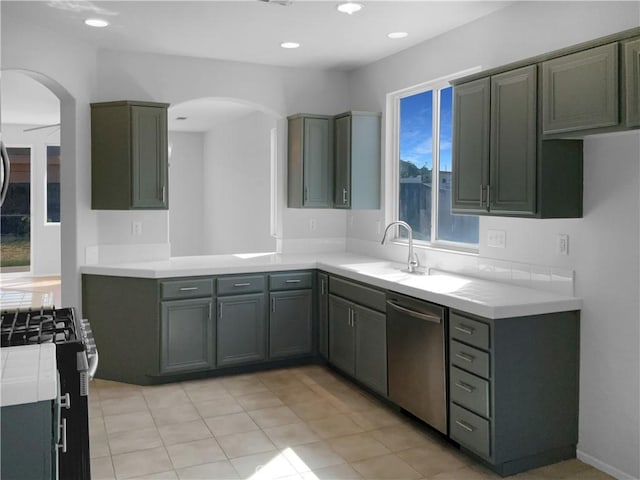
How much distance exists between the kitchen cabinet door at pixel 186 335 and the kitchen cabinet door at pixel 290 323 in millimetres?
500

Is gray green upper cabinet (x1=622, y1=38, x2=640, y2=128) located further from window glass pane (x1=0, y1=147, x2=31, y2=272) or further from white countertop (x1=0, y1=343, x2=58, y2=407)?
window glass pane (x1=0, y1=147, x2=31, y2=272)

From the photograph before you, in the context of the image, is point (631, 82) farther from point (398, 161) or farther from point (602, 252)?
point (398, 161)

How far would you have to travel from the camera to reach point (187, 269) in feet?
14.4

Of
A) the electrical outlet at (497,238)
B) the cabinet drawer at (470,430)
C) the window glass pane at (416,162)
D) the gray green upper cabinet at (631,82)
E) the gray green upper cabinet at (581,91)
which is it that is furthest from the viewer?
the window glass pane at (416,162)

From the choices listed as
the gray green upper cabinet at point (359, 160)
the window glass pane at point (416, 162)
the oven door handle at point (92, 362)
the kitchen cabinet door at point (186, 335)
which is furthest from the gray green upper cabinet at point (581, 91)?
the kitchen cabinet door at point (186, 335)

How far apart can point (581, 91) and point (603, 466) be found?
6.17ft

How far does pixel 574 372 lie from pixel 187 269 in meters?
2.66

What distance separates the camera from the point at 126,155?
4.46m

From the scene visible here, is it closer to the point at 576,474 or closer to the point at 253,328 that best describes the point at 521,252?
the point at 576,474

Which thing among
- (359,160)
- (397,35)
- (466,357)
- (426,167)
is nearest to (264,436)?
(466,357)

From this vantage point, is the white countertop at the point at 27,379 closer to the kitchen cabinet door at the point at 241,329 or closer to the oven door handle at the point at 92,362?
the oven door handle at the point at 92,362

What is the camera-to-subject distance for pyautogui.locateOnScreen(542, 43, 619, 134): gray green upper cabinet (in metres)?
2.61

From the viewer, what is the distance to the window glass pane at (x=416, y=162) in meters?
4.59

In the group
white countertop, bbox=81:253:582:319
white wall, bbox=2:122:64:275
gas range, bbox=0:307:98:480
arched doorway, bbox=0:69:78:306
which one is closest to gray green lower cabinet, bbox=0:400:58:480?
gas range, bbox=0:307:98:480
